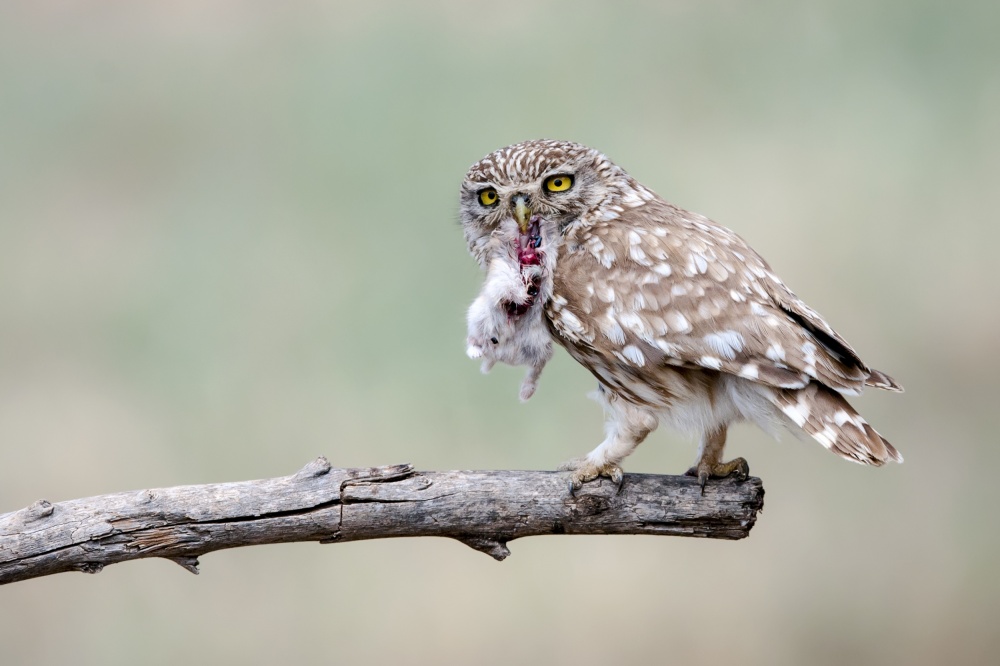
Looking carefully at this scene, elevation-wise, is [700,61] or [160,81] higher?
[700,61]

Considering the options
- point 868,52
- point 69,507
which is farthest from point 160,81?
point 868,52

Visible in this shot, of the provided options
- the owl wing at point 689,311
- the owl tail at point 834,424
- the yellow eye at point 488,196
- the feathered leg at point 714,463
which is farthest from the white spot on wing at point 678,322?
the yellow eye at point 488,196

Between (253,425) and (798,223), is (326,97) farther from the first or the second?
Result: (798,223)

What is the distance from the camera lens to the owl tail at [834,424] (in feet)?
7.14

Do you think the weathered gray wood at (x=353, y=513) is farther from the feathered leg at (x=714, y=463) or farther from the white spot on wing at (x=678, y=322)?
the white spot on wing at (x=678, y=322)

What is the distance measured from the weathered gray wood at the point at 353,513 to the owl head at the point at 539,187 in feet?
2.21

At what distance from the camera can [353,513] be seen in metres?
2.31

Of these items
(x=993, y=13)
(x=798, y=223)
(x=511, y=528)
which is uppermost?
(x=993, y=13)

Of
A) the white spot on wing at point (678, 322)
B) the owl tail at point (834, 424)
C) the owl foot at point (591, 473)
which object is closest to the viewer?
the owl tail at point (834, 424)

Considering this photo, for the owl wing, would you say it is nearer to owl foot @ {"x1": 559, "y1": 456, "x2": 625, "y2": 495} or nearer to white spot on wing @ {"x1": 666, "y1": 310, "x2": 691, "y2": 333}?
white spot on wing @ {"x1": 666, "y1": 310, "x2": 691, "y2": 333}

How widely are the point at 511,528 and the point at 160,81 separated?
8.20 ft

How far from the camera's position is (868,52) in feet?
12.6

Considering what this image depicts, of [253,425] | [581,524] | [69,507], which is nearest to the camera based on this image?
[69,507]

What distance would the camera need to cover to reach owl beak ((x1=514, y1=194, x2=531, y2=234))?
2494mm
